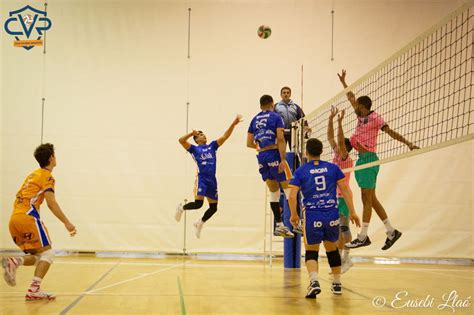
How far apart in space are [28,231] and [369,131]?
16.6 ft

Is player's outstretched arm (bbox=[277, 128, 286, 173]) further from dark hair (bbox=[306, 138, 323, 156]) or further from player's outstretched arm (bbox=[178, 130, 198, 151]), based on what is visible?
dark hair (bbox=[306, 138, 323, 156])

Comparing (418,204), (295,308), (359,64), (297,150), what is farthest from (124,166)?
(295,308)

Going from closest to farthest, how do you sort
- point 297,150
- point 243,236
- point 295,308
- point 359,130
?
1. point 295,308
2. point 359,130
3. point 297,150
4. point 243,236

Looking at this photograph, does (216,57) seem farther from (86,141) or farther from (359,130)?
(359,130)

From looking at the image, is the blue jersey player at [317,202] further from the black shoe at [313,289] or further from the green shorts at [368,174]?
the green shorts at [368,174]

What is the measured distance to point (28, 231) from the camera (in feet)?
19.8

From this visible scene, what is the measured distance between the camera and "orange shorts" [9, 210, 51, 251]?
237 inches

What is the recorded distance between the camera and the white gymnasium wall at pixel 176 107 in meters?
14.1

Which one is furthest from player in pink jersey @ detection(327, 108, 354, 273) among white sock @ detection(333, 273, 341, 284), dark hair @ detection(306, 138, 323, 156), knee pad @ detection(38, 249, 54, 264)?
knee pad @ detection(38, 249, 54, 264)

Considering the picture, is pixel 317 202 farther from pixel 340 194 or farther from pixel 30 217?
pixel 30 217

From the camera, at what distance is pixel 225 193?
14.2 meters

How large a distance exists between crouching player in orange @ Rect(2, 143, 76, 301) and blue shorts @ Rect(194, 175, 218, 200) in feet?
15.2

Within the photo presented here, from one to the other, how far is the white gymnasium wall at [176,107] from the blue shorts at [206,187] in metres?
3.36

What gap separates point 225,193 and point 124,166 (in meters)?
2.70
